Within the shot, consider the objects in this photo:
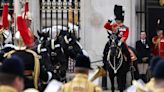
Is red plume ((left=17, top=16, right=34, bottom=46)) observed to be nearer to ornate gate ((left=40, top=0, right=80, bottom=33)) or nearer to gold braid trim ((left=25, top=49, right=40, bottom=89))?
gold braid trim ((left=25, top=49, right=40, bottom=89))

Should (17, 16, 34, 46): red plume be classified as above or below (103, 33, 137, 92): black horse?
above

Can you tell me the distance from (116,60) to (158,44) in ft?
7.70

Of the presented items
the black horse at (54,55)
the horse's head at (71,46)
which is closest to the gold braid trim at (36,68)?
the black horse at (54,55)

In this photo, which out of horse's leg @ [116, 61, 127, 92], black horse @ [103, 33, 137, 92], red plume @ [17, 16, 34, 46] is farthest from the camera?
horse's leg @ [116, 61, 127, 92]

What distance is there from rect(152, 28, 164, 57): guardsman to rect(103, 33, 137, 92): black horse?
1.82m

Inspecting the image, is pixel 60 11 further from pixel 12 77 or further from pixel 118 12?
pixel 12 77

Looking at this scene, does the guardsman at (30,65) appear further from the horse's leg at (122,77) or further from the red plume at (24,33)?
the horse's leg at (122,77)

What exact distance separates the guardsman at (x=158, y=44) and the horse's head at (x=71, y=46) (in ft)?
10.1

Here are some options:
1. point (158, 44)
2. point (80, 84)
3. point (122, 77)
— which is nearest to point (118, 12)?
point (158, 44)

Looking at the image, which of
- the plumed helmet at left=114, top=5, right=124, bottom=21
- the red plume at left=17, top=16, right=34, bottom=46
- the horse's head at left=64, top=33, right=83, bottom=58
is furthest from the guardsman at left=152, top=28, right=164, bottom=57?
the red plume at left=17, top=16, right=34, bottom=46

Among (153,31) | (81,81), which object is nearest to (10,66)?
(81,81)

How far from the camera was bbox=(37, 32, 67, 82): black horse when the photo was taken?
49.6ft

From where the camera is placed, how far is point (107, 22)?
1808 centimetres

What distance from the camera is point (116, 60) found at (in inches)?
674
